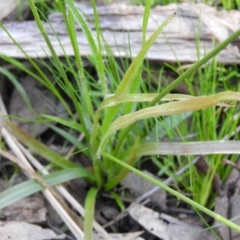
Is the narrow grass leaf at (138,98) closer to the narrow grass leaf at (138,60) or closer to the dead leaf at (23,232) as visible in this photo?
the narrow grass leaf at (138,60)

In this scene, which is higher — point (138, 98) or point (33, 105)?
point (138, 98)

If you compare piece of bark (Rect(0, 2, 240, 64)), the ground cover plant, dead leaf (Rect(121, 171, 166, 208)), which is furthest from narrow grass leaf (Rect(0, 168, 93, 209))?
piece of bark (Rect(0, 2, 240, 64))

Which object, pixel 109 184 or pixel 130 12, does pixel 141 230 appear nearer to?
pixel 109 184

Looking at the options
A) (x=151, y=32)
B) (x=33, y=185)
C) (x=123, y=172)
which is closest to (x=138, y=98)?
(x=123, y=172)

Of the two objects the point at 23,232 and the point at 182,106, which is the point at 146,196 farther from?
the point at 182,106

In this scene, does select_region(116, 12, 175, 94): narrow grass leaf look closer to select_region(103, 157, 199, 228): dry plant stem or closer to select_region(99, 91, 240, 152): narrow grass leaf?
select_region(99, 91, 240, 152): narrow grass leaf
